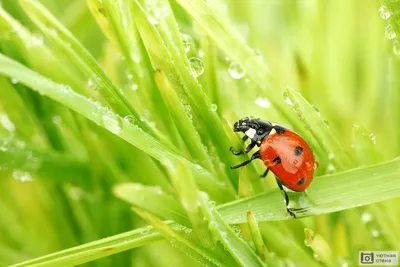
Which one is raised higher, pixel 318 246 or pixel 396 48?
pixel 396 48

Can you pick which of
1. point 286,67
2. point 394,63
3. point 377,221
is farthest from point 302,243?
point 286,67

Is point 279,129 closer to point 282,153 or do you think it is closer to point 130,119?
point 282,153

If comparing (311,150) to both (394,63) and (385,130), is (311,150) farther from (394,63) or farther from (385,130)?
(385,130)

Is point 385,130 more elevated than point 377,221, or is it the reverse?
point 385,130

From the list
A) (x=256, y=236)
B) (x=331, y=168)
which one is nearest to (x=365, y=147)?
(x=331, y=168)

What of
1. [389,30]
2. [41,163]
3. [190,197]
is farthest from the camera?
[41,163]

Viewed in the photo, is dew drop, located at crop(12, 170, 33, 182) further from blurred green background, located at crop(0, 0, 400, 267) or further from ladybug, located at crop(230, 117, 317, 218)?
ladybug, located at crop(230, 117, 317, 218)

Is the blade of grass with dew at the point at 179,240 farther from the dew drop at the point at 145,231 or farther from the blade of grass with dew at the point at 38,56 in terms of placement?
the blade of grass with dew at the point at 38,56

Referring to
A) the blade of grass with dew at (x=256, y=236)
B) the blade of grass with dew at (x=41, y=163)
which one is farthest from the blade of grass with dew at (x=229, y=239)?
the blade of grass with dew at (x=41, y=163)
